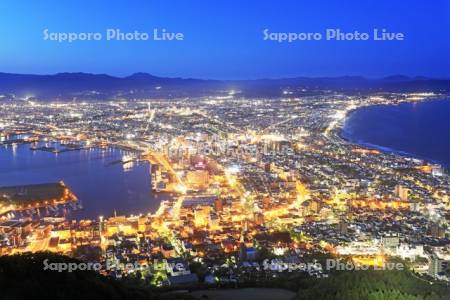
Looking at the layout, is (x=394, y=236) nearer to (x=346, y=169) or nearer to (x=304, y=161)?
(x=346, y=169)

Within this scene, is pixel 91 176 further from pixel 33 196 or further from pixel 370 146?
pixel 370 146

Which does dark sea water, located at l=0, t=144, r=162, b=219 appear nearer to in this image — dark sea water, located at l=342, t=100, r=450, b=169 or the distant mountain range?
dark sea water, located at l=342, t=100, r=450, b=169

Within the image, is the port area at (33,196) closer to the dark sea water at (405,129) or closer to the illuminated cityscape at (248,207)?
the illuminated cityscape at (248,207)

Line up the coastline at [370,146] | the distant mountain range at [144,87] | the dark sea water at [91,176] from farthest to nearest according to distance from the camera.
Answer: the distant mountain range at [144,87] → the coastline at [370,146] → the dark sea water at [91,176]

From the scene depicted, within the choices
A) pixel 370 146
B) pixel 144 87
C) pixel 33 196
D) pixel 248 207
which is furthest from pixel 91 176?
pixel 144 87

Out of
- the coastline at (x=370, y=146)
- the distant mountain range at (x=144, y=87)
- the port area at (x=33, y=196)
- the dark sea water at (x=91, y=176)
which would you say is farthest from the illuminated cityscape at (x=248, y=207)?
the distant mountain range at (x=144, y=87)

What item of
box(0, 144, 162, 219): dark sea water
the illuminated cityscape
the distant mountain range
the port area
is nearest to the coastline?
the illuminated cityscape

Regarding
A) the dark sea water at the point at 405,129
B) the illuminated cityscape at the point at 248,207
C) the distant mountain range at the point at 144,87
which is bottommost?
the illuminated cityscape at the point at 248,207

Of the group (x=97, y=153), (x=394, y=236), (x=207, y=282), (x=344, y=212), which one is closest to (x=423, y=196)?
(x=344, y=212)
